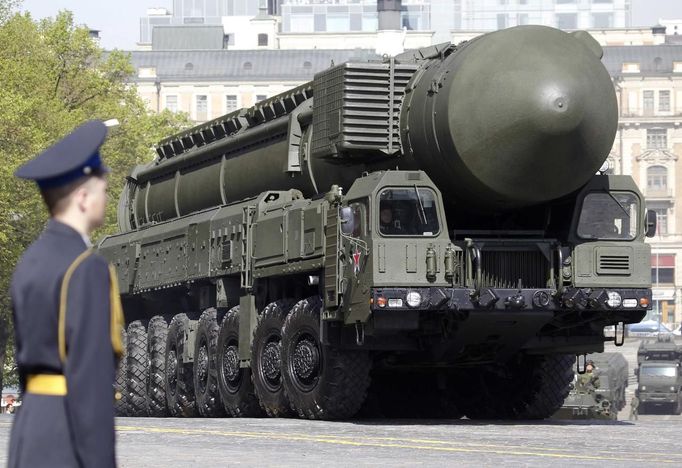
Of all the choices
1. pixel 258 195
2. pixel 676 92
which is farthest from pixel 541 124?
pixel 676 92

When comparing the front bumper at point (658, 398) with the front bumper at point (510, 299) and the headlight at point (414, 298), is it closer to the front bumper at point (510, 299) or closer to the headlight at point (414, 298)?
the front bumper at point (510, 299)

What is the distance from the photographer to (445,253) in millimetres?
19516

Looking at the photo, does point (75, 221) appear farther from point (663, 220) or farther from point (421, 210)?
point (663, 220)

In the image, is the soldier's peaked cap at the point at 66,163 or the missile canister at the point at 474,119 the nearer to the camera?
the soldier's peaked cap at the point at 66,163

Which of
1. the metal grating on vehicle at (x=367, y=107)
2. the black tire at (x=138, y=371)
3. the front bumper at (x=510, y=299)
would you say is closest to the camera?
the front bumper at (x=510, y=299)

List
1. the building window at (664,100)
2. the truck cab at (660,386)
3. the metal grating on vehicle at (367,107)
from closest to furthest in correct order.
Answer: the metal grating on vehicle at (367,107), the truck cab at (660,386), the building window at (664,100)

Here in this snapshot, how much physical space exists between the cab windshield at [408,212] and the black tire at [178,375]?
268 inches

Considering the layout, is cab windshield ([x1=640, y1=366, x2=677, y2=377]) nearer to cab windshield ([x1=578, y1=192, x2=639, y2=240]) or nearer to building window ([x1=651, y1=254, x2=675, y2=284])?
cab windshield ([x1=578, y1=192, x2=639, y2=240])

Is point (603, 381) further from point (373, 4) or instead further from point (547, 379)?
point (373, 4)

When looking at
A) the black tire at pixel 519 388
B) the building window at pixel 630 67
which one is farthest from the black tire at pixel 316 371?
the building window at pixel 630 67

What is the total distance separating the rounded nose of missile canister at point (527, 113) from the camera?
19.0 metres

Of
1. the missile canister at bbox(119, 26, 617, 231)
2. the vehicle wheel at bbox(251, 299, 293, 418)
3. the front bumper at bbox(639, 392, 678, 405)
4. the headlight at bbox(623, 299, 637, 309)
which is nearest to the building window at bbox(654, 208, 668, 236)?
the front bumper at bbox(639, 392, 678, 405)

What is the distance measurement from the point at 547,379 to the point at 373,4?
164 meters

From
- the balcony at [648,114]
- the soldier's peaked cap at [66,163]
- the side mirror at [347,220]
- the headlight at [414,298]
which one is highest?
the balcony at [648,114]
